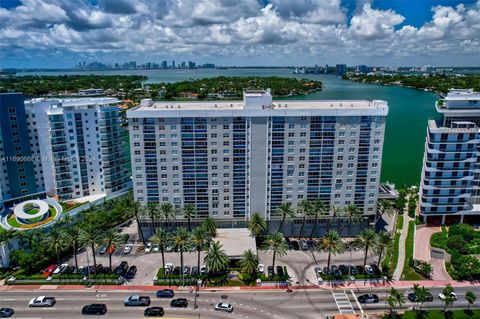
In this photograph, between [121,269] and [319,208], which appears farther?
[319,208]

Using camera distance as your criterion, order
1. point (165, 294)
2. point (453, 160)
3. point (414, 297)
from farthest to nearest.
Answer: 1. point (453, 160)
2. point (165, 294)
3. point (414, 297)

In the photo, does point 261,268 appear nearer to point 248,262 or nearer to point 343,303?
point 248,262

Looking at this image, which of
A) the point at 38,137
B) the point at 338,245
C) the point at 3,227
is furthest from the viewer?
the point at 38,137

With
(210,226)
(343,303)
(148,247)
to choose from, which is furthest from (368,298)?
(148,247)

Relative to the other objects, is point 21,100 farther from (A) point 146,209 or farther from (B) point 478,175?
(B) point 478,175

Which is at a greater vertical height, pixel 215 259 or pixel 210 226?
pixel 210 226

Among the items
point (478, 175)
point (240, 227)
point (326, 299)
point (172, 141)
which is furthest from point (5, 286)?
point (478, 175)
